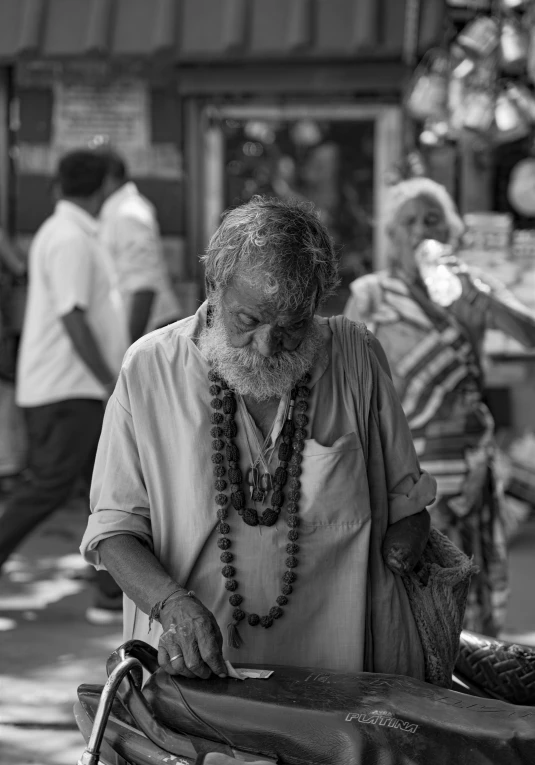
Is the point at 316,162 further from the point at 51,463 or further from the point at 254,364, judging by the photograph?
the point at 254,364

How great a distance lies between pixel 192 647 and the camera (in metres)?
2.12

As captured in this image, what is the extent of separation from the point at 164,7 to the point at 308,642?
5879 millimetres

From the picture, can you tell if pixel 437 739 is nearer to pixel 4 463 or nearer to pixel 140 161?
pixel 4 463

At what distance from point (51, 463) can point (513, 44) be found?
370 centimetres

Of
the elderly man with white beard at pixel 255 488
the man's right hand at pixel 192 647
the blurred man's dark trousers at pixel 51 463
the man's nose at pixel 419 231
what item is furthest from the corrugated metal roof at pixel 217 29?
the man's right hand at pixel 192 647

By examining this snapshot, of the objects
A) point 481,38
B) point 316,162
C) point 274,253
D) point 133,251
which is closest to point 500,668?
point 274,253

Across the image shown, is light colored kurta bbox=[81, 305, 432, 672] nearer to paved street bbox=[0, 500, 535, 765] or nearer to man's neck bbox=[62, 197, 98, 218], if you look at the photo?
paved street bbox=[0, 500, 535, 765]

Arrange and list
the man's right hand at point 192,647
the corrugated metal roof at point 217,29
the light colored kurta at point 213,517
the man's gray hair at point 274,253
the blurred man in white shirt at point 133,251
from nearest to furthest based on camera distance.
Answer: the man's right hand at point 192,647 → the man's gray hair at point 274,253 → the light colored kurta at point 213,517 → the blurred man in white shirt at point 133,251 → the corrugated metal roof at point 217,29

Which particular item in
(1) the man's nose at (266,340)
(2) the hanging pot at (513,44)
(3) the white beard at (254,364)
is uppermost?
(2) the hanging pot at (513,44)

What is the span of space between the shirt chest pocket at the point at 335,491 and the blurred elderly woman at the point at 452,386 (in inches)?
74.6

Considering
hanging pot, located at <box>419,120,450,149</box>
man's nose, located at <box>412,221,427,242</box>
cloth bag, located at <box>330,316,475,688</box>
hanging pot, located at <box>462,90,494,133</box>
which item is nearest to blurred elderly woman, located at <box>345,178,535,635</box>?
man's nose, located at <box>412,221,427,242</box>

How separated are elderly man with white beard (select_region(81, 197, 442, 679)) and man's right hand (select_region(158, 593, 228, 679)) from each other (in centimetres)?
16

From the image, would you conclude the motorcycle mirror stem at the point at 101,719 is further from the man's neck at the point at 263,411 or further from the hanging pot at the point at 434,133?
the hanging pot at the point at 434,133

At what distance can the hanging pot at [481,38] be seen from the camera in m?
6.87
